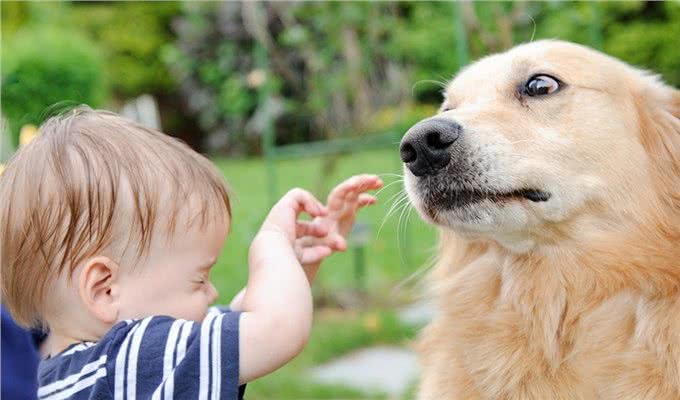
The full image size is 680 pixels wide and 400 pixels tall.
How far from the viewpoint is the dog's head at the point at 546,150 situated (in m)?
2.09

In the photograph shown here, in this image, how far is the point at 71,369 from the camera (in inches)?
70.7

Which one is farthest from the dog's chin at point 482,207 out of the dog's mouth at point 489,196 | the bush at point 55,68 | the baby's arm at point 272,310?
the bush at point 55,68

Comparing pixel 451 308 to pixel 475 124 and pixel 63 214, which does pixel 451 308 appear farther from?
pixel 63 214

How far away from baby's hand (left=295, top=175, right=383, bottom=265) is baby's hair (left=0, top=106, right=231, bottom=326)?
1.21 feet

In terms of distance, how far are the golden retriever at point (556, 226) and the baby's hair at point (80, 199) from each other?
594 millimetres

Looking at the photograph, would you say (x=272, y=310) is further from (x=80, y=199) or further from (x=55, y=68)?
(x=55, y=68)

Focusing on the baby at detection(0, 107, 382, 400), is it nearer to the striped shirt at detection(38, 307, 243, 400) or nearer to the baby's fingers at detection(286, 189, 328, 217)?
the striped shirt at detection(38, 307, 243, 400)

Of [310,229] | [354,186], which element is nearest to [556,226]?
[354,186]

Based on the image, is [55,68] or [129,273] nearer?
[129,273]

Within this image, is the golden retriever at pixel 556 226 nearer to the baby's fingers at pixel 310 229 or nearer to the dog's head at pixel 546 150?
the dog's head at pixel 546 150

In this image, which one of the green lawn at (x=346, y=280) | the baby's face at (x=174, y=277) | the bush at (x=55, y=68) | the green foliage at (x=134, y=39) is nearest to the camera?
the baby's face at (x=174, y=277)

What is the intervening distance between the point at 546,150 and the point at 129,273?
41.8 inches

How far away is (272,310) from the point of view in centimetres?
181

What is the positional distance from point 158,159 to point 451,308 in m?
0.92
